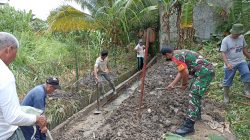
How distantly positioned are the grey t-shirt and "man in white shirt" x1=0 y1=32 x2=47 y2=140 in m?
4.92

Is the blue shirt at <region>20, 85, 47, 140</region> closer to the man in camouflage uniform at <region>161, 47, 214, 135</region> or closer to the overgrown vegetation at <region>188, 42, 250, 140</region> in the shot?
the man in camouflage uniform at <region>161, 47, 214, 135</region>

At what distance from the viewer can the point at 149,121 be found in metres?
6.50

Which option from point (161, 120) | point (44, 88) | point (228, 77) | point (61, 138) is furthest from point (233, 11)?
point (44, 88)

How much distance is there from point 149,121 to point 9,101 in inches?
154

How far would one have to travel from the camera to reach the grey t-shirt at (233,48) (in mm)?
7223

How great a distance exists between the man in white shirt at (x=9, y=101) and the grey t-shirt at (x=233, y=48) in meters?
4.92

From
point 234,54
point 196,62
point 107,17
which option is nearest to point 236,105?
point 234,54

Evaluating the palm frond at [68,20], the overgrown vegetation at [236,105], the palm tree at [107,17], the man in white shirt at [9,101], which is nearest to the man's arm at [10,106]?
the man in white shirt at [9,101]

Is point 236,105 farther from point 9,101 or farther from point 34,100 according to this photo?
point 9,101

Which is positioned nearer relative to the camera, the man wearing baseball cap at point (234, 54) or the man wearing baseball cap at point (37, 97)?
the man wearing baseball cap at point (37, 97)

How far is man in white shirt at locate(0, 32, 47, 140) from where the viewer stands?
2914mm

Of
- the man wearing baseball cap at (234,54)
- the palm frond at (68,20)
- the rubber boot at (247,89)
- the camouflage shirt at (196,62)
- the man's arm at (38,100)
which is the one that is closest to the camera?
the man's arm at (38,100)

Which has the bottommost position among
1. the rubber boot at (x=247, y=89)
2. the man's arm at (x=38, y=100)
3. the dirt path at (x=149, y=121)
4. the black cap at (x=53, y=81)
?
the dirt path at (x=149, y=121)

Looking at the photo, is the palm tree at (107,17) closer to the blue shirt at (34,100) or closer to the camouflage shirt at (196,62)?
the camouflage shirt at (196,62)
